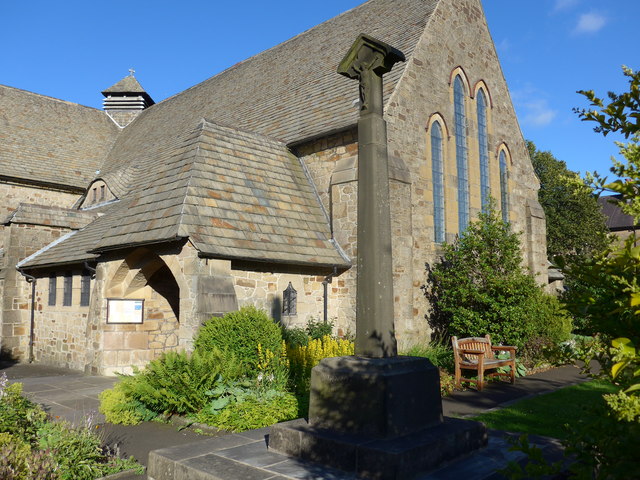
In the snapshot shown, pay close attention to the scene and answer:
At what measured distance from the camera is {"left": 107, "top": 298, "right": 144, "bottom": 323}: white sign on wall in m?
11.3

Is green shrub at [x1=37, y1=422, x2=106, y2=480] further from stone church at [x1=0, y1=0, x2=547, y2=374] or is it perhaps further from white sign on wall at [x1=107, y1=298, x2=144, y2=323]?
white sign on wall at [x1=107, y1=298, x2=144, y2=323]

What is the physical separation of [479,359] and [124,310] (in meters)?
7.65

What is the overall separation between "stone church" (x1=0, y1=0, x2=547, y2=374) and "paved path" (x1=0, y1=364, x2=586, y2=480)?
4.52ft

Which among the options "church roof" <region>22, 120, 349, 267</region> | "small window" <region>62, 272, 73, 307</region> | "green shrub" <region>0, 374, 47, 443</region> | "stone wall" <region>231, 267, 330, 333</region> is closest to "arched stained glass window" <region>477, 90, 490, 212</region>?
"church roof" <region>22, 120, 349, 267</region>

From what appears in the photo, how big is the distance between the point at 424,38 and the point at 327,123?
3989mm

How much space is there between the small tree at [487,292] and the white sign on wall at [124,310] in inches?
288

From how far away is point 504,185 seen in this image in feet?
59.6

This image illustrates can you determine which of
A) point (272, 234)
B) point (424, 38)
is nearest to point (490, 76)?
point (424, 38)

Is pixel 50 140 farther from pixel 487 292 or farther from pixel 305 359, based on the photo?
pixel 487 292

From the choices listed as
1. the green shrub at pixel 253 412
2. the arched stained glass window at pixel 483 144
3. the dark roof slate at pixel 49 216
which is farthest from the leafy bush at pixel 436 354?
the dark roof slate at pixel 49 216

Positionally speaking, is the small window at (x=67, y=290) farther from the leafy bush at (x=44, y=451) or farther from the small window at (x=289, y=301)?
the leafy bush at (x=44, y=451)

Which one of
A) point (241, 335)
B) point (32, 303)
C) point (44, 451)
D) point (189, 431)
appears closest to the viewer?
point (44, 451)

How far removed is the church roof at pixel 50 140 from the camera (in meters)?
22.2

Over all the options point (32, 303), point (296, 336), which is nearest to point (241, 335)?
point (296, 336)
